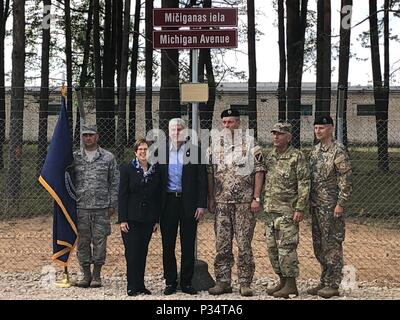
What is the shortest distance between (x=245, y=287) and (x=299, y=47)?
41.8ft

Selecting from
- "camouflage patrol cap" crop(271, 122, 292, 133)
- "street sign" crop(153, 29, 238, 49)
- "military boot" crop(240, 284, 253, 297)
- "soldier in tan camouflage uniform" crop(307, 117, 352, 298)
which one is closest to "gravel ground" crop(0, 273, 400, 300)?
"military boot" crop(240, 284, 253, 297)

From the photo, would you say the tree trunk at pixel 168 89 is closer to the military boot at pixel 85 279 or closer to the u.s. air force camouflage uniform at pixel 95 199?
the u.s. air force camouflage uniform at pixel 95 199

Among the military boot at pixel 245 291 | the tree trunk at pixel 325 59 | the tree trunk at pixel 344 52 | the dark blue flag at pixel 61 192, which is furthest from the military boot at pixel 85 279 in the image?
the tree trunk at pixel 344 52

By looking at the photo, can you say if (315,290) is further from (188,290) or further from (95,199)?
(95,199)

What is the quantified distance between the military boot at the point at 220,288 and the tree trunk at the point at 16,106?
250 inches

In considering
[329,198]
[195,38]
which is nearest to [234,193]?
[329,198]

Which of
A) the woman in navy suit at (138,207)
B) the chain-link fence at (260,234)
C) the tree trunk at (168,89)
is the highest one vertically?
the tree trunk at (168,89)

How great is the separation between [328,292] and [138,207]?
2.05 meters

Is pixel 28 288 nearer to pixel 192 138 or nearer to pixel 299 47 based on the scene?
pixel 192 138

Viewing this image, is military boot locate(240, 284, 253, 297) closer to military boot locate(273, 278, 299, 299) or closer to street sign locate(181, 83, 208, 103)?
military boot locate(273, 278, 299, 299)

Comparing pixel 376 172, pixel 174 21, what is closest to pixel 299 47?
pixel 376 172

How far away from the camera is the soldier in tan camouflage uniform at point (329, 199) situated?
5422mm

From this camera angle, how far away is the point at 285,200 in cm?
545

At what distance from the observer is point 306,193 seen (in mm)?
5359
